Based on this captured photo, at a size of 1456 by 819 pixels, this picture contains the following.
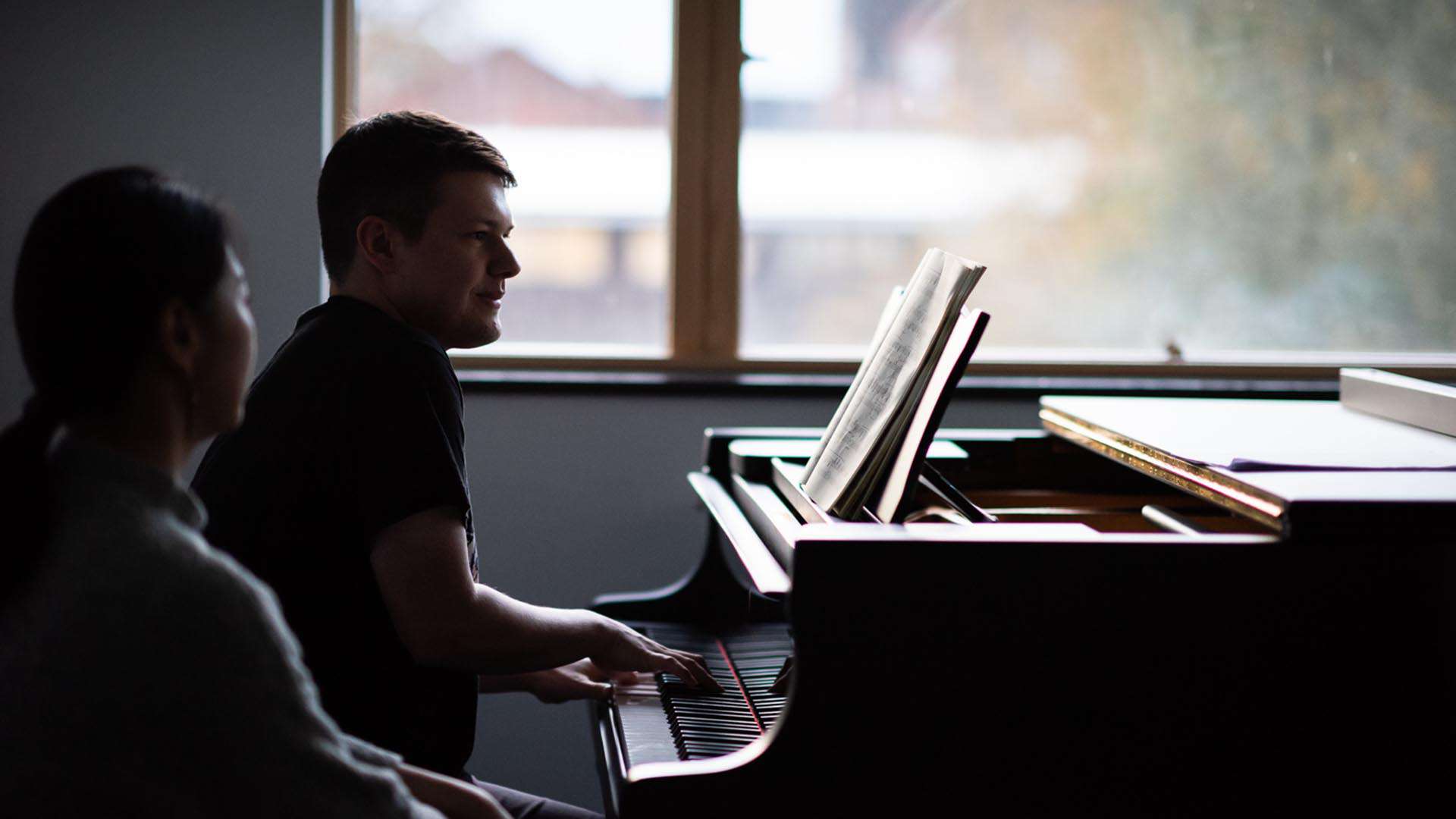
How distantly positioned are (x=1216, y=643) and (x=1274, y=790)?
0.16m

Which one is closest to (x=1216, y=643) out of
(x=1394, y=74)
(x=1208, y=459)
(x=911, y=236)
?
(x=1208, y=459)

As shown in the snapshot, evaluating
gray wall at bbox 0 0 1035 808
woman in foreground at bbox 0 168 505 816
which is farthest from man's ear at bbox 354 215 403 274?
gray wall at bbox 0 0 1035 808

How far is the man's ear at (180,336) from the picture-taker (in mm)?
944

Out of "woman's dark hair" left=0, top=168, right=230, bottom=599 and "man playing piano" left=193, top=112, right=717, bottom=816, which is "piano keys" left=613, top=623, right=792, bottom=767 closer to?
"man playing piano" left=193, top=112, right=717, bottom=816

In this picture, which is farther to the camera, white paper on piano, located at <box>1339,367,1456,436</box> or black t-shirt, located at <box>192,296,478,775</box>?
white paper on piano, located at <box>1339,367,1456,436</box>

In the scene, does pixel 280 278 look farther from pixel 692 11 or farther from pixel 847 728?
pixel 847 728

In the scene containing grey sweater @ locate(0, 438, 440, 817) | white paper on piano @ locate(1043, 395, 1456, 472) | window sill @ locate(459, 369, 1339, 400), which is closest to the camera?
grey sweater @ locate(0, 438, 440, 817)

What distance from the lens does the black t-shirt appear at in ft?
4.49

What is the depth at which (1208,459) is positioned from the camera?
147 centimetres

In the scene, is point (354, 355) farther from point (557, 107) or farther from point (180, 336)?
point (557, 107)

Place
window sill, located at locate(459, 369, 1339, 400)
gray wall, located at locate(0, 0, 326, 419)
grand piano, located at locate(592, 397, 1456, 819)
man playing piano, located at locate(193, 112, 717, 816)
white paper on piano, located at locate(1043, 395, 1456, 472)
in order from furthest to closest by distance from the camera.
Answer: window sill, located at locate(459, 369, 1339, 400)
gray wall, located at locate(0, 0, 326, 419)
white paper on piano, located at locate(1043, 395, 1456, 472)
man playing piano, located at locate(193, 112, 717, 816)
grand piano, located at locate(592, 397, 1456, 819)

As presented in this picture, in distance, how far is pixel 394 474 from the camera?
135cm

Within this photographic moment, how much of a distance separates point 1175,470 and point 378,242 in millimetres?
965

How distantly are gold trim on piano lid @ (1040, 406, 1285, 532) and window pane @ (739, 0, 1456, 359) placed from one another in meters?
0.97
